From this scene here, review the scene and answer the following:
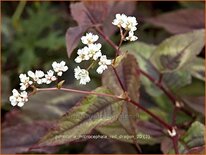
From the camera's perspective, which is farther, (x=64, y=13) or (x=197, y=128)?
(x=64, y=13)

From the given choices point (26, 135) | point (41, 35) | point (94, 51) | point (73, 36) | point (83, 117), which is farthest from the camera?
point (41, 35)

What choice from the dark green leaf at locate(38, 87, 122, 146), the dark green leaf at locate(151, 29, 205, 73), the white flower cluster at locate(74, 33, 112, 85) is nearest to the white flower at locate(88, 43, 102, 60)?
the white flower cluster at locate(74, 33, 112, 85)

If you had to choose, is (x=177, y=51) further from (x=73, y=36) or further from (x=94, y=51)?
(x=94, y=51)

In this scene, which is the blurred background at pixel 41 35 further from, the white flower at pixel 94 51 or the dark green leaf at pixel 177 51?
the white flower at pixel 94 51

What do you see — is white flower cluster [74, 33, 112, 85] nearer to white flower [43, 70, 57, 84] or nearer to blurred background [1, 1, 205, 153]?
white flower [43, 70, 57, 84]

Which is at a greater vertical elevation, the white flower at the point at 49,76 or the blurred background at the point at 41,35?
the blurred background at the point at 41,35

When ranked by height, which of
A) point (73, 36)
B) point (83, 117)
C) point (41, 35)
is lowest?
point (83, 117)

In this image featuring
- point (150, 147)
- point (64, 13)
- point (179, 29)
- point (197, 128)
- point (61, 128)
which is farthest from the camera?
point (64, 13)

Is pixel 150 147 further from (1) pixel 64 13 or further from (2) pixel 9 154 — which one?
(1) pixel 64 13

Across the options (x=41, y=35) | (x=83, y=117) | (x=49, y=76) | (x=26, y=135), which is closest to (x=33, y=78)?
(x=49, y=76)

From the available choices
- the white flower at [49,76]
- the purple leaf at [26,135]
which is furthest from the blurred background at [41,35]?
the white flower at [49,76]

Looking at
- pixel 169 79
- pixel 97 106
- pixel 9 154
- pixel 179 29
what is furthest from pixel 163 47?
pixel 9 154
